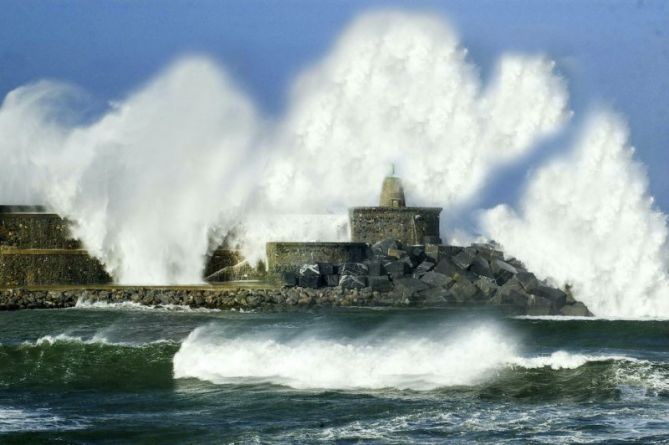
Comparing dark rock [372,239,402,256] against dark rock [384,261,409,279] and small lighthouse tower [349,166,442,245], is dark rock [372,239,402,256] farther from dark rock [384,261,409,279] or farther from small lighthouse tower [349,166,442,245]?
small lighthouse tower [349,166,442,245]

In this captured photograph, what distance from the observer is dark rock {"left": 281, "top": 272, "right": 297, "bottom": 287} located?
91.7ft

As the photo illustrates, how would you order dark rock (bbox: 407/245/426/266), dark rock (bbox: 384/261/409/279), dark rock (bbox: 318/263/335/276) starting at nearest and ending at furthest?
dark rock (bbox: 318/263/335/276), dark rock (bbox: 384/261/409/279), dark rock (bbox: 407/245/426/266)

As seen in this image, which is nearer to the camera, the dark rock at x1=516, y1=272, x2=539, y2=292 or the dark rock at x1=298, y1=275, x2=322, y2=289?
the dark rock at x1=516, y1=272, x2=539, y2=292

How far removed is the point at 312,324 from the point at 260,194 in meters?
14.5

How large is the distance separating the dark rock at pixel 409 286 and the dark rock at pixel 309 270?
6.57ft

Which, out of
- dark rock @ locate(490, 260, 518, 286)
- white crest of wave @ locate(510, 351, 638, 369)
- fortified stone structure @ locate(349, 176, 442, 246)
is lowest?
white crest of wave @ locate(510, 351, 638, 369)


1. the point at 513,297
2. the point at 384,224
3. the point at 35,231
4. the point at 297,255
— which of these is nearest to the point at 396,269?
the point at 297,255

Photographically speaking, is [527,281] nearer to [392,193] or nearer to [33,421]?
[392,193]

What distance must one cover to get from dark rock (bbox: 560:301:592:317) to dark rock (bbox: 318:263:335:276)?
5.91 meters

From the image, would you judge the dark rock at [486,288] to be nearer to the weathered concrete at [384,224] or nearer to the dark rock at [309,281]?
the dark rock at [309,281]

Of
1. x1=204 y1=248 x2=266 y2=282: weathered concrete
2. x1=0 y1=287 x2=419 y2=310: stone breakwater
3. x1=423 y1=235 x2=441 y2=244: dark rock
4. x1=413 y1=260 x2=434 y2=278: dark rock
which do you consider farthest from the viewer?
x1=423 y1=235 x2=441 y2=244: dark rock

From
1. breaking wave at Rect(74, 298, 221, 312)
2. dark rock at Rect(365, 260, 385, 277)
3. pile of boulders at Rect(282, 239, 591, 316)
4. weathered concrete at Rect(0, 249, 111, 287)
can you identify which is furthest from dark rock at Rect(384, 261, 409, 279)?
weathered concrete at Rect(0, 249, 111, 287)

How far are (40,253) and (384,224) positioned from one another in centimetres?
1000

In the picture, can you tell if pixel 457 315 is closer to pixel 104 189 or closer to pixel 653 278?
pixel 653 278
